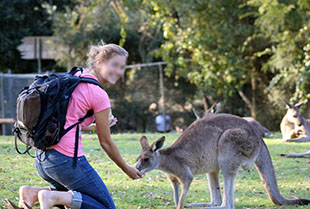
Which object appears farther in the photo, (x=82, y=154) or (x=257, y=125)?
(x=257, y=125)

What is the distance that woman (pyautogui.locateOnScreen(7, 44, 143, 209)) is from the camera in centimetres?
278

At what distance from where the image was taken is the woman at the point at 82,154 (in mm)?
2775

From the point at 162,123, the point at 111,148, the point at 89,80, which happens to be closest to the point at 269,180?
the point at 111,148

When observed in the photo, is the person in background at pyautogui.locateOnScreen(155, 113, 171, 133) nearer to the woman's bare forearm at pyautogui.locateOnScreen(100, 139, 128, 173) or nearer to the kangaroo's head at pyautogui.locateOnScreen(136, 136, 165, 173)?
the kangaroo's head at pyautogui.locateOnScreen(136, 136, 165, 173)

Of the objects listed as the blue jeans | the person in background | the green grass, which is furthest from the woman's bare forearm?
the person in background

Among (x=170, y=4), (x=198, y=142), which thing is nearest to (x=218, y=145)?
→ (x=198, y=142)

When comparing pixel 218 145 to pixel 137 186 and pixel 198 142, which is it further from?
pixel 137 186

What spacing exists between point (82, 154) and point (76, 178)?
0.52ft

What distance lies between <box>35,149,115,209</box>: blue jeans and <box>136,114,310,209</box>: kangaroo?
4.57 ft

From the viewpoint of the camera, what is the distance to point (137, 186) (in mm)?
5375

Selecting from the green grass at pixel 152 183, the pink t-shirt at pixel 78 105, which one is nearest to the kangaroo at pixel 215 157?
the green grass at pixel 152 183

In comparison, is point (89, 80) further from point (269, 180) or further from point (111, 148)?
point (269, 180)

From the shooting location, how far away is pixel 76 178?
2822mm

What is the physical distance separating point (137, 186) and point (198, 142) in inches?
48.5
